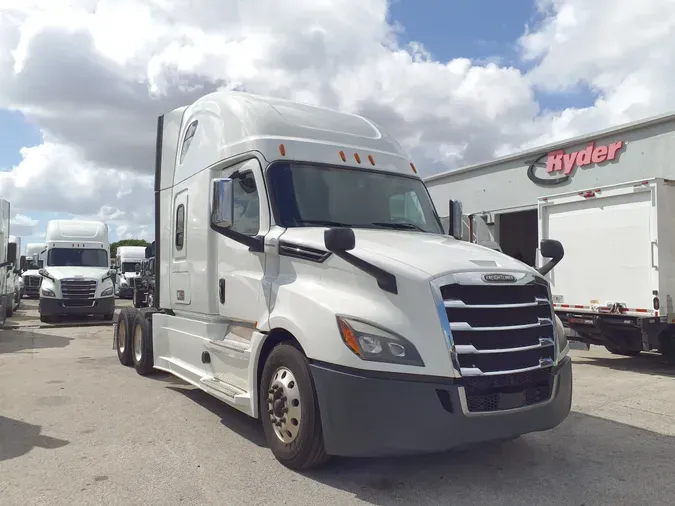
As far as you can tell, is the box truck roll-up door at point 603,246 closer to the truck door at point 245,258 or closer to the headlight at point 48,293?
the truck door at point 245,258

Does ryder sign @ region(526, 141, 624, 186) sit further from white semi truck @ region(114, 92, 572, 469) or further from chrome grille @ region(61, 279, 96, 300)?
chrome grille @ region(61, 279, 96, 300)

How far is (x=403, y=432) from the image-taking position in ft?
13.5

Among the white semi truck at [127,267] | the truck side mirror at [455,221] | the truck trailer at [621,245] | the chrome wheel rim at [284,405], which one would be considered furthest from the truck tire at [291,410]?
the white semi truck at [127,267]

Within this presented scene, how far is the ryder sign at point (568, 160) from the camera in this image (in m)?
15.4

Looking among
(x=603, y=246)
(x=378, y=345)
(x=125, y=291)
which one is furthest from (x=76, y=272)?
(x=378, y=345)

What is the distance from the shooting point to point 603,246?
10641 mm

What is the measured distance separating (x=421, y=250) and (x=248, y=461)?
2.24 metres

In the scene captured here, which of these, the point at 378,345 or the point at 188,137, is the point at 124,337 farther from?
the point at 378,345

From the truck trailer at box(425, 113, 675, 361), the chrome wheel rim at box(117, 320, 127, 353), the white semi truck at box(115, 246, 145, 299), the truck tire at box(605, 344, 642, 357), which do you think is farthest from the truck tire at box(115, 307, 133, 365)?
the white semi truck at box(115, 246, 145, 299)

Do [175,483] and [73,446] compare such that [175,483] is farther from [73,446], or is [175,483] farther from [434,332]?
[434,332]

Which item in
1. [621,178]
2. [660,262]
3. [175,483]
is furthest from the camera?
[621,178]

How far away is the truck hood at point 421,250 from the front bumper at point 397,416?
2.72 ft

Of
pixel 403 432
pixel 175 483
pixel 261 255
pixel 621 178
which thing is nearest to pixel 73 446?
pixel 175 483

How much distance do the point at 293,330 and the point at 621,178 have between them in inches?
517
